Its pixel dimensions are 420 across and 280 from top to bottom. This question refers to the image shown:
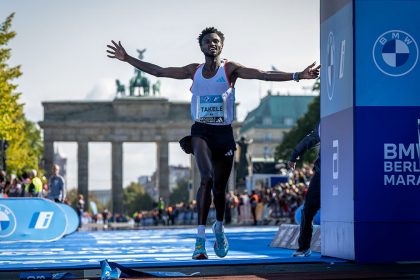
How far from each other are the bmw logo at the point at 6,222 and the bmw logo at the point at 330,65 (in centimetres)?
1253

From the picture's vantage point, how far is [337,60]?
931 centimetres

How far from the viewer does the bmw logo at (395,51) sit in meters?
8.81

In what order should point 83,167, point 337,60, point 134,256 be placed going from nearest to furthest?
point 337,60 → point 134,256 → point 83,167

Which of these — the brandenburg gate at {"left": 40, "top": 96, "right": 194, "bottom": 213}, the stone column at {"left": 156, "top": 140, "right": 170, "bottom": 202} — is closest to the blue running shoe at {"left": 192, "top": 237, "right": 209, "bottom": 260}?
the brandenburg gate at {"left": 40, "top": 96, "right": 194, "bottom": 213}

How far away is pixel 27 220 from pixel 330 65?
42.7 feet

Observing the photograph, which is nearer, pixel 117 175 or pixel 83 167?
pixel 83 167

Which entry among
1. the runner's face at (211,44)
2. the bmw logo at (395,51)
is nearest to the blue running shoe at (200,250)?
the runner's face at (211,44)

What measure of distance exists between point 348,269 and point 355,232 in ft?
2.23

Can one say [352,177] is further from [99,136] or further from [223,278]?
[99,136]

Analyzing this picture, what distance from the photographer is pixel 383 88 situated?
885 centimetres

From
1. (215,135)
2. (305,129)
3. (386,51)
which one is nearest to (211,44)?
(215,135)

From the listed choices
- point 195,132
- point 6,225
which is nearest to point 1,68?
point 6,225

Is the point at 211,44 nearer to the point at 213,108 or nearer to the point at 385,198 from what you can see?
the point at 213,108

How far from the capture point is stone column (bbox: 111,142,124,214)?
10650 centimetres
